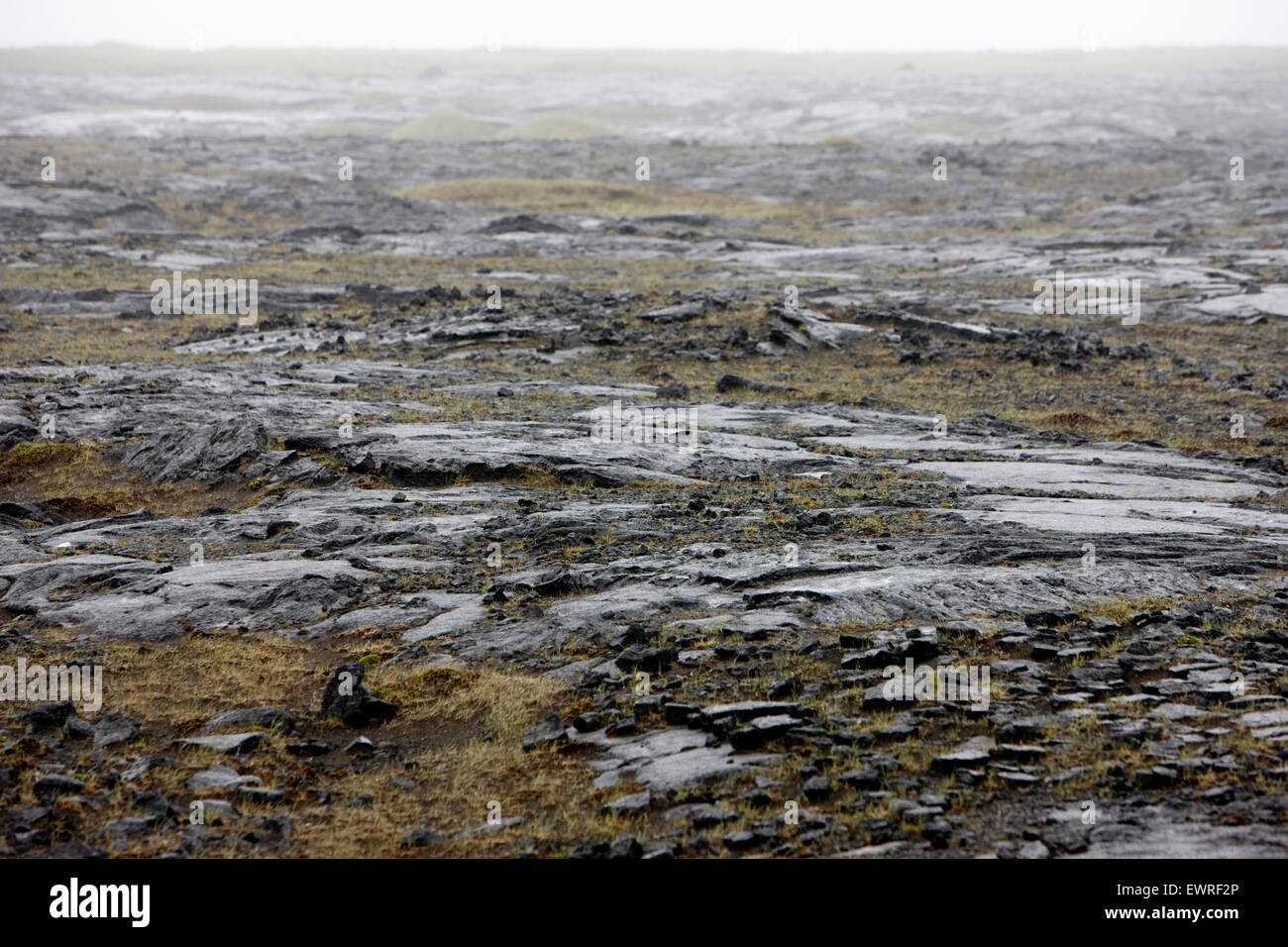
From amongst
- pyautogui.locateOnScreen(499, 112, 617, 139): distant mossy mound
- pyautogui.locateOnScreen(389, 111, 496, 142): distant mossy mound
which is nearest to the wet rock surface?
pyautogui.locateOnScreen(389, 111, 496, 142): distant mossy mound

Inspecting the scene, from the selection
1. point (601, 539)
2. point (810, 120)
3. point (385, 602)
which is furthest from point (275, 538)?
point (810, 120)

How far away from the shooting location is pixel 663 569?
520 inches

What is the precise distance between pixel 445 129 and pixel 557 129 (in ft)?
36.7

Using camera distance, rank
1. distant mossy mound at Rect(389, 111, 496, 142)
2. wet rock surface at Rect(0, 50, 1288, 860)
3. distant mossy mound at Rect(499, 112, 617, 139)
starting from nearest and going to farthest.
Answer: wet rock surface at Rect(0, 50, 1288, 860) → distant mossy mound at Rect(389, 111, 496, 142) → distant mossy mound at Rect(499, 112, 617, 139)

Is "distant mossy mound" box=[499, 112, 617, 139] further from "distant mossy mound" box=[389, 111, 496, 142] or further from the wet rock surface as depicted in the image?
the wet rock surface

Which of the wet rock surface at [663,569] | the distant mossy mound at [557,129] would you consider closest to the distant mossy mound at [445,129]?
the distant mossy mound at [557,129]

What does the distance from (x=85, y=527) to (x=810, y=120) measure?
100776 millimetres

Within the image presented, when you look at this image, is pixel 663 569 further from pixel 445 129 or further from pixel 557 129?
pixel 445 129

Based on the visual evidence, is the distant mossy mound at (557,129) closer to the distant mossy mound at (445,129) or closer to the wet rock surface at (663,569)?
the distant mossy mound at (445,129)

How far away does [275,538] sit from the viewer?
48.6ft

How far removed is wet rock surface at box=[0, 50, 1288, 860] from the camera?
27.0ft

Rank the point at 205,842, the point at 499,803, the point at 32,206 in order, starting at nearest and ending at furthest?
1. the point at 205,842
2. the point at 499,803
3. the point at 32,206

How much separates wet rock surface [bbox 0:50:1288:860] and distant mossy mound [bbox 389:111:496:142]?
213 feet
